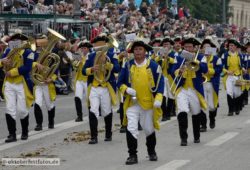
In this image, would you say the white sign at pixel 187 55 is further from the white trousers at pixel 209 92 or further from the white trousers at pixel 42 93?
the white trousers at pixel 42 93

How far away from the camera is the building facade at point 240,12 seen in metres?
99.1

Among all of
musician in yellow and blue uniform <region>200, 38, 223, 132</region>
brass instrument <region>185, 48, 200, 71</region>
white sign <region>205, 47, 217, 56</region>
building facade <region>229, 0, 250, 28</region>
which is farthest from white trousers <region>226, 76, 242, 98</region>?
building facade <region>229, 0, 250, 28</region>

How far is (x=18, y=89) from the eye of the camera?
1556 cm

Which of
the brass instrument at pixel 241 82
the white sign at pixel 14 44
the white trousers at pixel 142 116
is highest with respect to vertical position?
the white sign at pixel 14 44

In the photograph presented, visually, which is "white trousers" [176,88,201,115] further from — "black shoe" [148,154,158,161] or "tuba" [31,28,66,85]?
"tuba" [31,28,66,85]

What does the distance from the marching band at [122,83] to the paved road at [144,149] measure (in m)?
0.29

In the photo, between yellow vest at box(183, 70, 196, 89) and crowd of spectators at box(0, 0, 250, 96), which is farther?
crowd of spectators at box(0, 0, 250, 96)

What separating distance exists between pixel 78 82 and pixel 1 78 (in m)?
6.23

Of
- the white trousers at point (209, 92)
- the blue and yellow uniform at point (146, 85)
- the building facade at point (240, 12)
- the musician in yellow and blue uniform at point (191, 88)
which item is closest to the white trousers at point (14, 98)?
the musician in yellow and blue uniform at point (191, 88)

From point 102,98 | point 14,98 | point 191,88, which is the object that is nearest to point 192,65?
point 191,88

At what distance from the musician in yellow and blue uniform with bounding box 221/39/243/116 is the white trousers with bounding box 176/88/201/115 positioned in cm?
555

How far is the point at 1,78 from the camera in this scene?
25.0 meters

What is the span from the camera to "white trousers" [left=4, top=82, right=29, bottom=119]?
15.5 metres

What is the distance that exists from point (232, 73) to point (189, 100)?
5.80 meters
